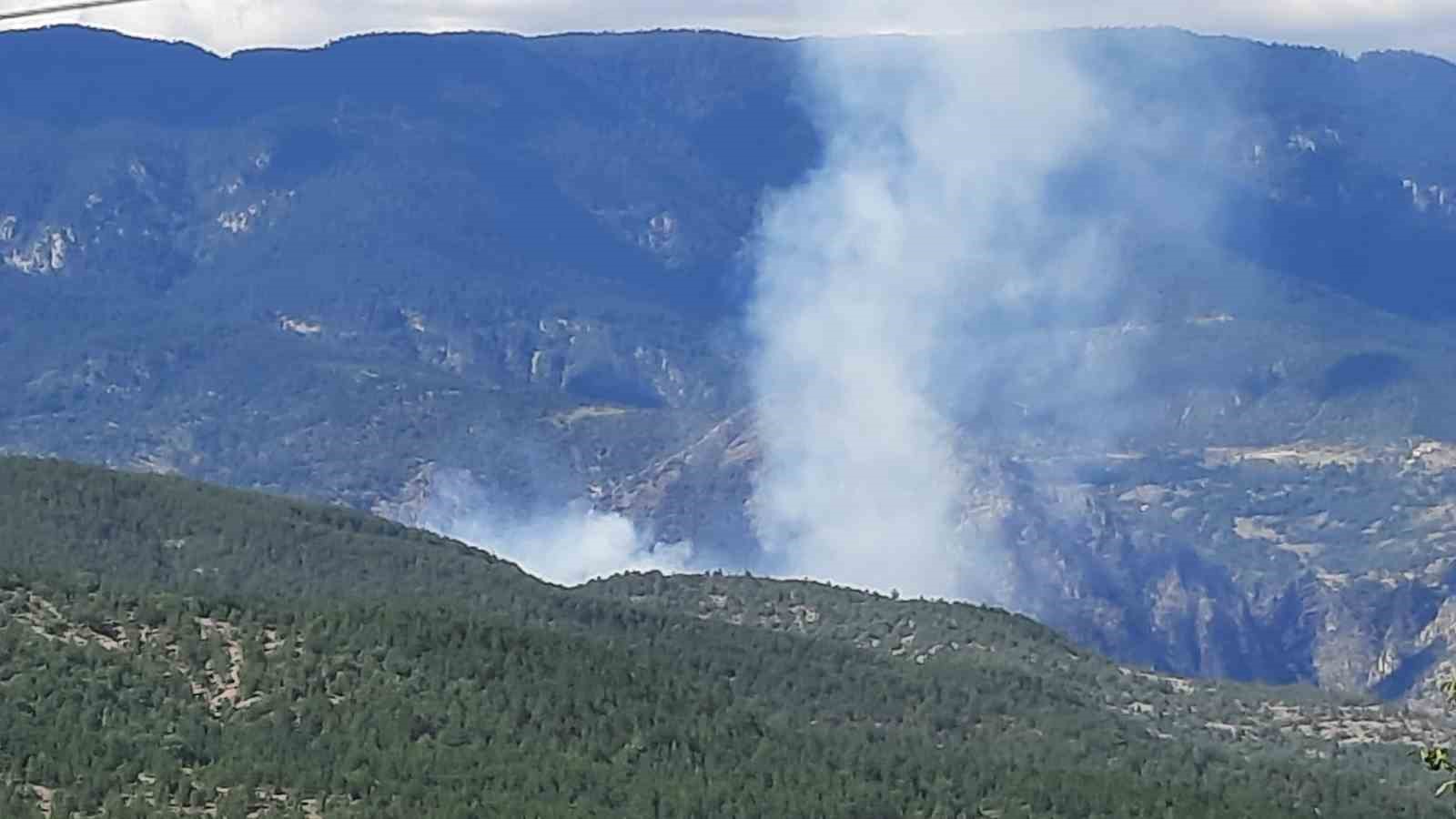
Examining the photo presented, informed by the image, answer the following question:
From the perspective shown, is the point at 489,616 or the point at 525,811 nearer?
the point at 525,811

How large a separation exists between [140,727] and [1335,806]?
62.5 m

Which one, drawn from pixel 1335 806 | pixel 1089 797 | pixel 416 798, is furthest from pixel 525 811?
pixel 1335 806

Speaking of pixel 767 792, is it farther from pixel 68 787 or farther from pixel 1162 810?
pixel 68 787

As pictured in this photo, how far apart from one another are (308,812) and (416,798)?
5.25 metres

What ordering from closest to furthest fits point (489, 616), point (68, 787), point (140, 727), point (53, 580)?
1. point (68, 787)
2. point (140, 727)
3. point (53, 580)
4. point (489, 616)

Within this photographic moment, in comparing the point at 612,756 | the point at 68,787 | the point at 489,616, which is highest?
the point at 489,616

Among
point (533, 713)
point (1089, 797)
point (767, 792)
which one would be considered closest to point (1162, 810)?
point (1089, 797)

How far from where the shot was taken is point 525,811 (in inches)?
5290

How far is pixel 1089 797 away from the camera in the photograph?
152625 mm

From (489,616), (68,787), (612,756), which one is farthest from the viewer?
(489,616)

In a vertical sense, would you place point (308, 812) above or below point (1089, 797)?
below

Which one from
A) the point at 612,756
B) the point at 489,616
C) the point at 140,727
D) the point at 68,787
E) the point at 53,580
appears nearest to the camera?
the point at 68,787

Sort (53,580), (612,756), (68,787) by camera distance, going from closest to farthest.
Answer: (68,787) < (612,756) < (53,580)

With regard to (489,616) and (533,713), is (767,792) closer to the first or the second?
(533,713)
